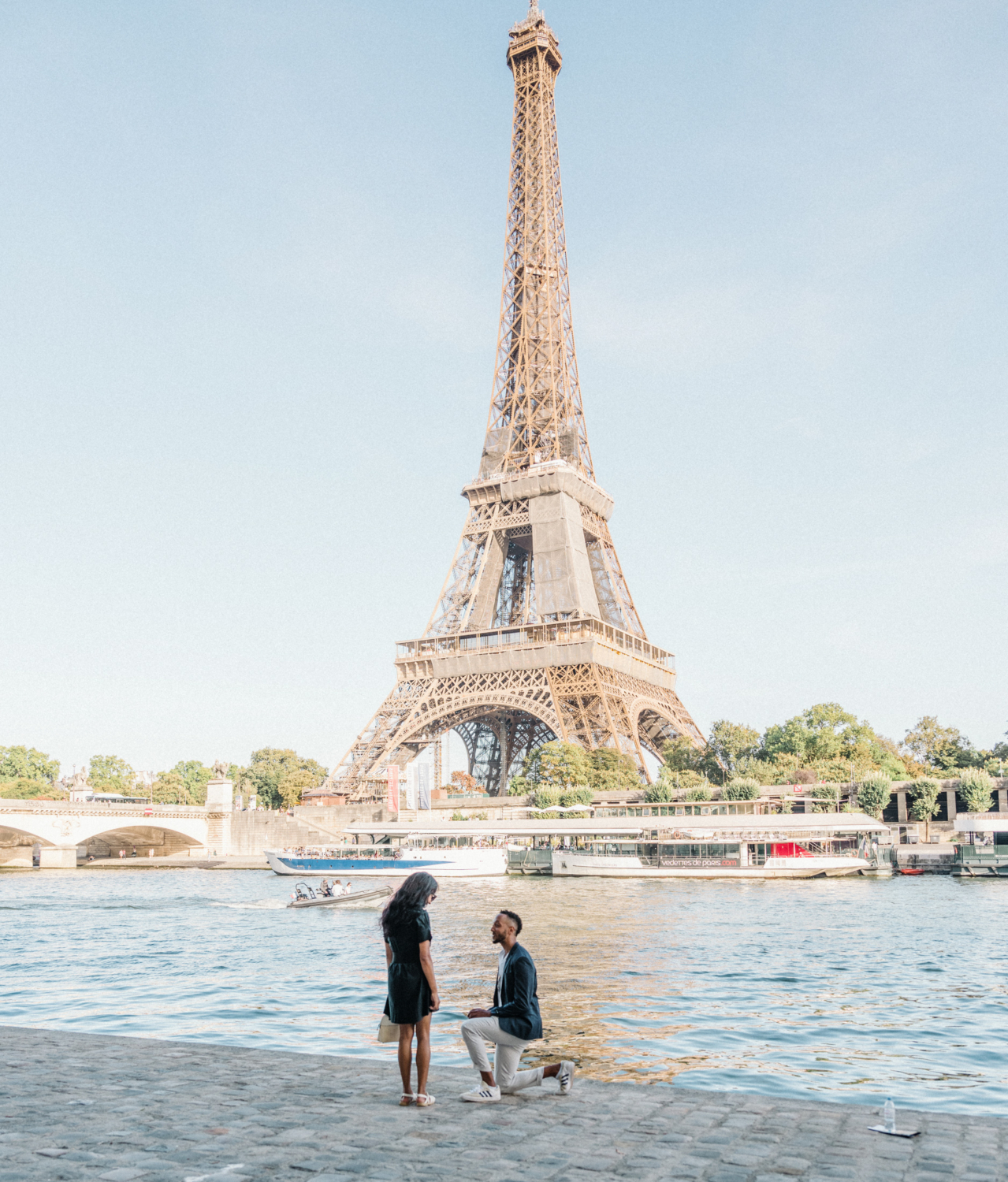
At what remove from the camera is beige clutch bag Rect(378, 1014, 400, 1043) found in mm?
10031

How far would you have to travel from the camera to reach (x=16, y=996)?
2136 cm

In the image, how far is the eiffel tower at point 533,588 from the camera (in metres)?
78.4

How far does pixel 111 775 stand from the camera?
126000 mm

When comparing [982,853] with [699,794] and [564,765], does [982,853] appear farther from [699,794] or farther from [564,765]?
[564,765]

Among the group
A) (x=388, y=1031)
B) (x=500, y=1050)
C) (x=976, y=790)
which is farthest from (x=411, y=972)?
(x=976, y=790)

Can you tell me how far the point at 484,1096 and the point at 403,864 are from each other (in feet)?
175

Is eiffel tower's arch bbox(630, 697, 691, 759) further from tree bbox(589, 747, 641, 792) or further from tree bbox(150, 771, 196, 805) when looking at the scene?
tree bbox(150, 771, 196, 805)

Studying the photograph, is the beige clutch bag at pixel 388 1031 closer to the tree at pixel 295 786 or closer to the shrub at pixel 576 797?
the shrub at pixel 576 797

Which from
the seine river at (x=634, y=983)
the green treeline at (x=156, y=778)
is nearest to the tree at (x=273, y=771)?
the green treeline at (x=156, y=778)

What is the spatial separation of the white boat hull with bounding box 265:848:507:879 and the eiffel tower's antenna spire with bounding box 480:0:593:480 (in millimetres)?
39370

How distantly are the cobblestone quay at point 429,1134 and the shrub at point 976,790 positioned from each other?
68.3 m

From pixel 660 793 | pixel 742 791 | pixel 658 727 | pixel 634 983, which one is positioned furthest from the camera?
A: pixel 658 727

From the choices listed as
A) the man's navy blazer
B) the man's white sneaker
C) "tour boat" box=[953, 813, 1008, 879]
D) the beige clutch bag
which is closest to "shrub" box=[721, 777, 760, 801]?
"tour boat" box=[953, 813, 1008, 879]

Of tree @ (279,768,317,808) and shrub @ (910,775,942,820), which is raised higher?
tree @ (279,768,317,808)
